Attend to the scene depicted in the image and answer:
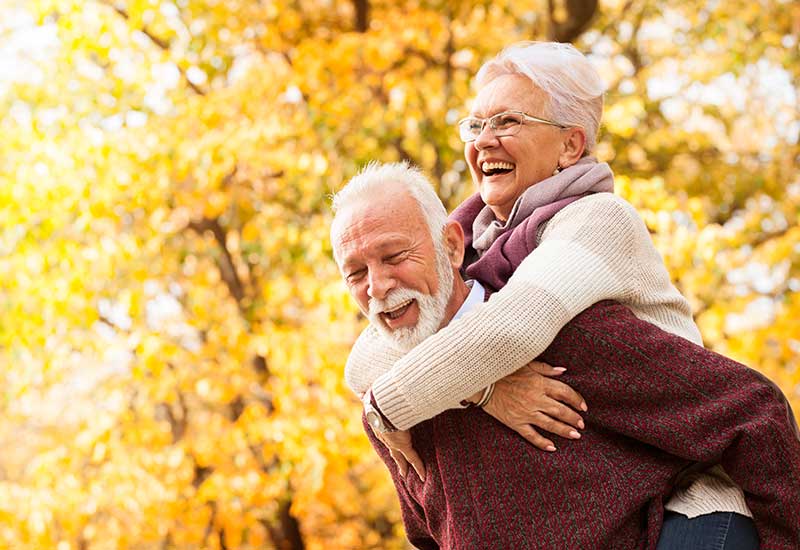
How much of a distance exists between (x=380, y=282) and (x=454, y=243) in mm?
176

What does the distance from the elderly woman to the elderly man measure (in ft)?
0.13

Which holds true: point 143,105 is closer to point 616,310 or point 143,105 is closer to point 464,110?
point 464,110

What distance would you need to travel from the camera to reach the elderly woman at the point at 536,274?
1513 mm

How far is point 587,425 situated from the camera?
161 centimetres

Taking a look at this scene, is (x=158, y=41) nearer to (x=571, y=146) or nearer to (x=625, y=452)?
(x=571, y=146)

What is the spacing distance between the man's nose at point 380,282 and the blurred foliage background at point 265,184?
3.43 meters

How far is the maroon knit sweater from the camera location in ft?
5.05

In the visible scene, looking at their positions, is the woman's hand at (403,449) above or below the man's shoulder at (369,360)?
below

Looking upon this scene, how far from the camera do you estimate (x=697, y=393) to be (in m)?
1.56

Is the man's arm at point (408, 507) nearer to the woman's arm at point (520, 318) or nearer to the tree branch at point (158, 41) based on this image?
the woman's arm at point (520, 318)

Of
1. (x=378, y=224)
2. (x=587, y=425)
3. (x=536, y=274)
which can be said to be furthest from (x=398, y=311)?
(x=587, y=425)

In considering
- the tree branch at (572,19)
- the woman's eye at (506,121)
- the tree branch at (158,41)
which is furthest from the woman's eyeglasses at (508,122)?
the tree branch at (158,41)

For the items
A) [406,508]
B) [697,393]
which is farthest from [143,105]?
[697,393]

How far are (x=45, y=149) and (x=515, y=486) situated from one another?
4.94m
